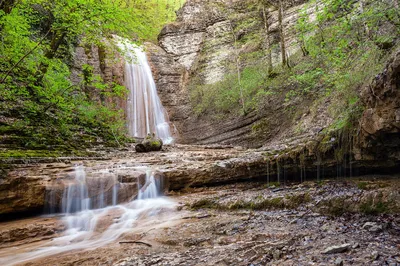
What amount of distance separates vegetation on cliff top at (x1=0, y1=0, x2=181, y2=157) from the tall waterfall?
6120 millimetres

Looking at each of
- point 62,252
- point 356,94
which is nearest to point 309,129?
point 356,94

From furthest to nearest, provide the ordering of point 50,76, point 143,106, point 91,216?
point 143,106, point 50,76, point 91,216

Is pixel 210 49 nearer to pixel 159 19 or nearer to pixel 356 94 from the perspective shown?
pixel 159 19

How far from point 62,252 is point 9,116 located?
7.08 m

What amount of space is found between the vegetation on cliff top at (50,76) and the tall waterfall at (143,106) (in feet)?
20.1

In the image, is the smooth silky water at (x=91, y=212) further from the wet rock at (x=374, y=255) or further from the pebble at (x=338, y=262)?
the wet rock at (x=374, y=255)

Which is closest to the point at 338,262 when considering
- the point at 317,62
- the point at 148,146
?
the point at 148,146

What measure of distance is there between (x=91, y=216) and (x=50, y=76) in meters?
6.09

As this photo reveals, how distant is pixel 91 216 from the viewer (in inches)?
232

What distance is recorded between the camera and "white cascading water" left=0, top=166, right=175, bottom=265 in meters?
4.37

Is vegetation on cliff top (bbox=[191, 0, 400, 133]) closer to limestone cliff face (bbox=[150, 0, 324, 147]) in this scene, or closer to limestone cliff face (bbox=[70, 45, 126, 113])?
limestone cliff face (bbox=[150, 0, 324, 147])

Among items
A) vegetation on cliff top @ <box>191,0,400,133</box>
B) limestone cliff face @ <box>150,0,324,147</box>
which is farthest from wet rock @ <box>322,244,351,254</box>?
limestone cliff face @ <box>150,0,324,147</box>

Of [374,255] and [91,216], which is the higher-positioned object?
[374,255]

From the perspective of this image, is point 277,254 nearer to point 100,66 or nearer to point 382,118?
point 382,118
